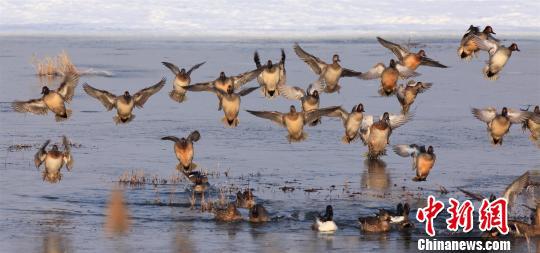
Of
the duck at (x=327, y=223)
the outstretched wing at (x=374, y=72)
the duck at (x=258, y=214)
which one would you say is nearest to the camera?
the duck at (x=327, y=223)

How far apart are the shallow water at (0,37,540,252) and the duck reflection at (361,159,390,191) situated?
1.3 inches

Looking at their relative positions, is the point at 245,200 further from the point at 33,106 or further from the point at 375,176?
the point at 33,106

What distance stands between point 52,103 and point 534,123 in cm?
782

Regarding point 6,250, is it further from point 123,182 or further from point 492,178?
point 492,178

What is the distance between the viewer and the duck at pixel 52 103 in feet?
59.4

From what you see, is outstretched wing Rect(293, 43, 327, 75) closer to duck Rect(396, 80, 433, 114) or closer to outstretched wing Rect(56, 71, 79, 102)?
duck Rect(396, 80, 433, 114)

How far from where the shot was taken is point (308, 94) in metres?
19.2

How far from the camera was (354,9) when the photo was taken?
84.1 m

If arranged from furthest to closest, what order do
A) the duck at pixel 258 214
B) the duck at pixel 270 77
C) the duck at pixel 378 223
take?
the duck at pixel 270 77 → the duck at pixel 258 214 → the duck at pixel 378 223

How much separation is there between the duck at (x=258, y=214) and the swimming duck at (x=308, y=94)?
9.11 feet

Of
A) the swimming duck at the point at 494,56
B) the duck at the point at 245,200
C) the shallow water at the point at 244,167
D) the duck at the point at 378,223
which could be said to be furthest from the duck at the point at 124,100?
the swimming duck at the point at 494,56

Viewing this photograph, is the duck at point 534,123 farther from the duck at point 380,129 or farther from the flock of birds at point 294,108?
the duck at point 380,129

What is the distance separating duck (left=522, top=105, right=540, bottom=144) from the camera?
18.2 meters

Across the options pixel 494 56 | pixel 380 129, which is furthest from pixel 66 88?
pixel 494 56
